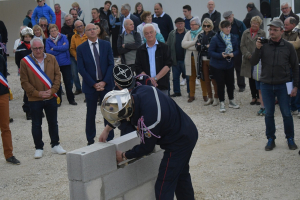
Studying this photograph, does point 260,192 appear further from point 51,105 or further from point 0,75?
point 0,75

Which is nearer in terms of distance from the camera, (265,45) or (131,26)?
(265,45)

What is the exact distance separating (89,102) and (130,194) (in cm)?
284

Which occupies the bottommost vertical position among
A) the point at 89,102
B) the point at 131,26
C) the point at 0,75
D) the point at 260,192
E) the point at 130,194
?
the point at 260,192

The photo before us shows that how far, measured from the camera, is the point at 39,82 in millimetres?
6660

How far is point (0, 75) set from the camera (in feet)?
21.0

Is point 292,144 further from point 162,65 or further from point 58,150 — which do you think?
point 58,150

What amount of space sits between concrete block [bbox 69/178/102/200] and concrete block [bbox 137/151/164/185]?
0.59 m

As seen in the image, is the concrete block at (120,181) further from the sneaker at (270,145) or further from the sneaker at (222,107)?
the sneaker at (222,107)

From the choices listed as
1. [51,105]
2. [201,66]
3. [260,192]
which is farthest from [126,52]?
[260,192]

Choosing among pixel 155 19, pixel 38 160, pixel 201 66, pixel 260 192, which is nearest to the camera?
pixel 260 192

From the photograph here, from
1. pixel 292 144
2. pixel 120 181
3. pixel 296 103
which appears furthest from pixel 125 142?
pixel 296 103

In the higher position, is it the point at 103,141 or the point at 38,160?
the point at 103,141

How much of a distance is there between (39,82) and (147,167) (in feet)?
9.63

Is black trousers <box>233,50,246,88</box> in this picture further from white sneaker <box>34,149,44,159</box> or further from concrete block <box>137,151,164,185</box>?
concrete block <box>137,151,164,185</box>
